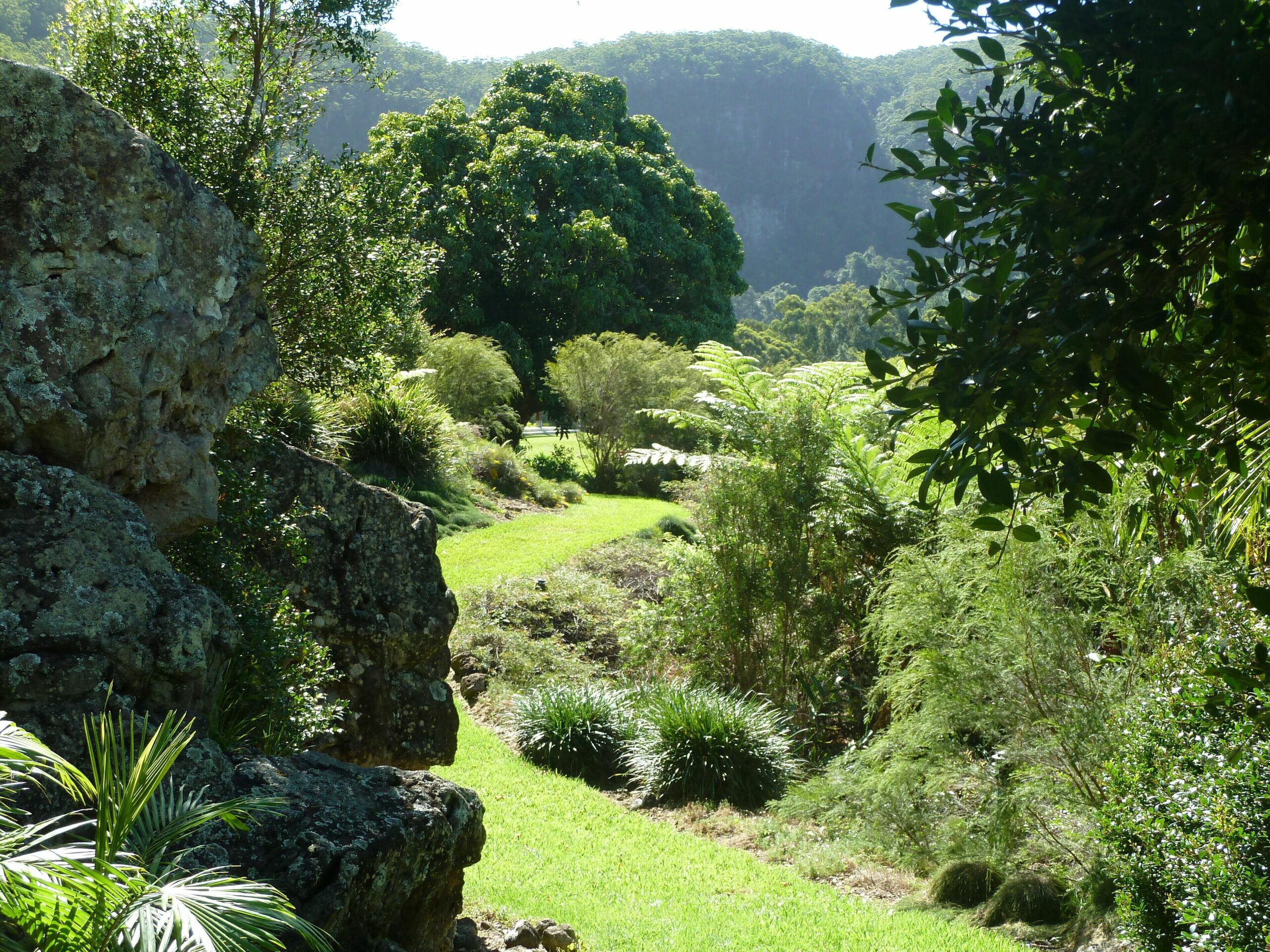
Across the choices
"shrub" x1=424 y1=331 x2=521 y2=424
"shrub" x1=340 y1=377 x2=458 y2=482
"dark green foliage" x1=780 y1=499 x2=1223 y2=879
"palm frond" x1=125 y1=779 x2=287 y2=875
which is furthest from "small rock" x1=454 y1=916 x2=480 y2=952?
"shrub" x1=424 y1=331 x2=521 y2=424

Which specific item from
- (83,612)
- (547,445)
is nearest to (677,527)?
(83,612)

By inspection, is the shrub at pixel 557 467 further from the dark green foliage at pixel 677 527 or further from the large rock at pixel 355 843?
the large rock at pixel 355 843

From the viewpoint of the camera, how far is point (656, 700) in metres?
8.44

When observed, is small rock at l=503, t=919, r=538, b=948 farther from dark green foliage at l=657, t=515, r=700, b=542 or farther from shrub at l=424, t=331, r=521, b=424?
shrub at l=424, t=331, r=521, b=424

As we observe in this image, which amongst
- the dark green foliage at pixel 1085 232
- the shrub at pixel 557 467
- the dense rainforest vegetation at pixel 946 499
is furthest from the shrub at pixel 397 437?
the dark green foliage at pixel 1085 232

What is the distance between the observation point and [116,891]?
171 centimetres

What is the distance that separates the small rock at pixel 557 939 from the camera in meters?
4.42

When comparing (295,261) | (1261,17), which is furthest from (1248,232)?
(295,261)

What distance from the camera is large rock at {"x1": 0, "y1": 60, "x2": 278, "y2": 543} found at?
3.34 metres

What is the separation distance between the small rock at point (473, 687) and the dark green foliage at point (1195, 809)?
6.43 metres

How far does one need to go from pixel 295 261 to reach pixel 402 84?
9176cm

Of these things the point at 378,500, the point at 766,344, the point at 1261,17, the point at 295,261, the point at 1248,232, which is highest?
the point at 1261,17

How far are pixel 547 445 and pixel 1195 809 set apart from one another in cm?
2742

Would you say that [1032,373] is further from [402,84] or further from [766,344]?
[402,84]
